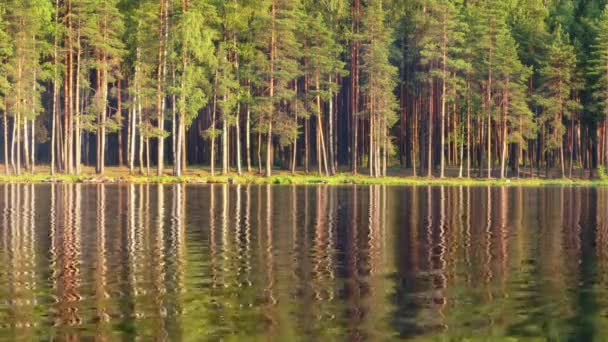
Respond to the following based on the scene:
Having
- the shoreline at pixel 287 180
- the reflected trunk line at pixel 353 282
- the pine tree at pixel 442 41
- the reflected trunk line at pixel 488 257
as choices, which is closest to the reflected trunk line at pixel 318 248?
the reflected trunk line at pixel 353 282

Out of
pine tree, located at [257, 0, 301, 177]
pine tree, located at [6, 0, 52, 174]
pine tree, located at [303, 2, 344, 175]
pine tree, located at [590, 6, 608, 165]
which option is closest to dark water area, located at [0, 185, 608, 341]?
pine tree, located at [6, 0, 52, 174]

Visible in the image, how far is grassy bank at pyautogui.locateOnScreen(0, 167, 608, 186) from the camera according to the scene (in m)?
75.9

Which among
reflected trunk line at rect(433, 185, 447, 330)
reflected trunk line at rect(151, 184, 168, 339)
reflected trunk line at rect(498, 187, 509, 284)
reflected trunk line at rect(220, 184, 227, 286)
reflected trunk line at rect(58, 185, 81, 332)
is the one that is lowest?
reflected trunk line at rect(498, 187, 509, 284)

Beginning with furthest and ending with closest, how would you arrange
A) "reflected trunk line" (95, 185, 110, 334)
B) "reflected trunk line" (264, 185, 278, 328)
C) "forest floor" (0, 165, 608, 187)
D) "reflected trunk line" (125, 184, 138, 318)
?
"forest floor" (0, 165, 608, 187)
"reflected trunk line" (125, 184, 138, 318)
"reflected trunk line" (264, 185, 278, 328)
"reflected trunk line" (95, 185, 110, 334)

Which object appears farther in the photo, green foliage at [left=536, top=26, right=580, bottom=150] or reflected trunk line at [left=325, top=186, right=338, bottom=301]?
green foliage at [left=536, top=26, right=580, bottom=150]

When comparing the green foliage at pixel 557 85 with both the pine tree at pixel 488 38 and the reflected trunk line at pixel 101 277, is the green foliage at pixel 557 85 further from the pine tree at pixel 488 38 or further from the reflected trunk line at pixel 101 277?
the reflected trunk line at pixel 101 277

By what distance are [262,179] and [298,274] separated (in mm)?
58486

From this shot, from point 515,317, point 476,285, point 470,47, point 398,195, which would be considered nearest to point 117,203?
point 398,195

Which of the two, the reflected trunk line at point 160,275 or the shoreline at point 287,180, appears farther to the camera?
the shoreline at point 287,180

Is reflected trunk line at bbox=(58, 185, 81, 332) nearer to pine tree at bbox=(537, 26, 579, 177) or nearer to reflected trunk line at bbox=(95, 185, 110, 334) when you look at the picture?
reflected trunk line at bbox=(95, 185, 110, 334)

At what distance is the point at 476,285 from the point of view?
70.0 ft

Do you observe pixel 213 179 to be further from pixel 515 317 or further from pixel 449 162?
pixel 515 317

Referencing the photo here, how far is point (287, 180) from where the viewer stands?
81.6 meters

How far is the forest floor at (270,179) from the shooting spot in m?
76.1
